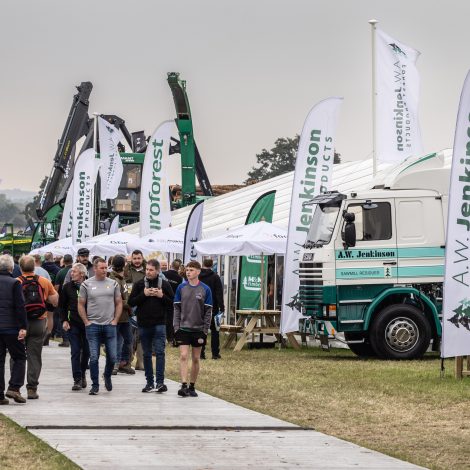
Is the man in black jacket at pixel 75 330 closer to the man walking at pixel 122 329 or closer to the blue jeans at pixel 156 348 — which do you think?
the man walking at pixel 122 329

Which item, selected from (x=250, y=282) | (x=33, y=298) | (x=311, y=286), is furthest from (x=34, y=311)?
(x=250, y=282)

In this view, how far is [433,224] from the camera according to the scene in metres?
24.7

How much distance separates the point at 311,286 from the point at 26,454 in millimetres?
13938

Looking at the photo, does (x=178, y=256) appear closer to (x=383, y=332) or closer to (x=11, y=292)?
(x=383, y=332)

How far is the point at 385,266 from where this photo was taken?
24625mm

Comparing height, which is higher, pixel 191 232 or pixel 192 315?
pixel 191 232

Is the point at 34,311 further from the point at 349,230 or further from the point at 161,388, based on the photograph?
the point at 349,230

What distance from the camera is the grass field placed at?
42.8 ft

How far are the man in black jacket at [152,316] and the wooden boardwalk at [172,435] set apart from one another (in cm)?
33

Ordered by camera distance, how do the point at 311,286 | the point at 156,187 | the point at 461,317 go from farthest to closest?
the point at 156,187 < the point at 311,286 < the point at 461,317

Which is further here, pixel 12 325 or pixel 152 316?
pixel 152 316

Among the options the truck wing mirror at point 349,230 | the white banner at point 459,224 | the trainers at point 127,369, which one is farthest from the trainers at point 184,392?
the truck wing mirror at point 349,230

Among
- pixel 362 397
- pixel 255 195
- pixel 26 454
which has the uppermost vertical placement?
pixel 255 195

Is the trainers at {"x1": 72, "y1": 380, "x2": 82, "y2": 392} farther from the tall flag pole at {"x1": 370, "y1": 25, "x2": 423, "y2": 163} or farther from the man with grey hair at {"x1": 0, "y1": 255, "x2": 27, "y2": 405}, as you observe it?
the tall flag pole at {"x1": 370, "y1": 25, "x2": 423, "y2": 163}
